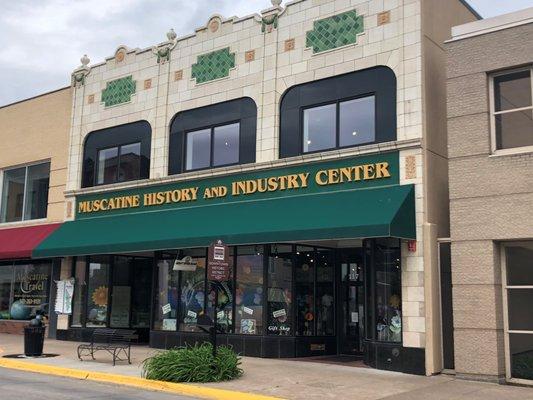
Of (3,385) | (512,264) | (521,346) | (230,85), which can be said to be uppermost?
(230,85)

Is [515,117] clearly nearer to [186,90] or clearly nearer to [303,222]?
[303,222]

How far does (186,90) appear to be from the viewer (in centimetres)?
1977

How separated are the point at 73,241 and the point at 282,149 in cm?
766

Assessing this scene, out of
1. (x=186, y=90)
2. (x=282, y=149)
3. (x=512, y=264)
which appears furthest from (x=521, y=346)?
(x=186, y=90)

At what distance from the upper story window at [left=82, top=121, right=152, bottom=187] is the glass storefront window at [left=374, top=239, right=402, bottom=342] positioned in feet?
28.3

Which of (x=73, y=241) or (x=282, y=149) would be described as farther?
(x=73, y=241)

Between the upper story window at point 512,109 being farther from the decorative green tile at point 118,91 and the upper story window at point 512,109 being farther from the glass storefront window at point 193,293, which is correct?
the decorative green tile at point 118,91

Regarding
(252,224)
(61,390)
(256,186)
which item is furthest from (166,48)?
(61,390)

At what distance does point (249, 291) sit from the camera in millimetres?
17359

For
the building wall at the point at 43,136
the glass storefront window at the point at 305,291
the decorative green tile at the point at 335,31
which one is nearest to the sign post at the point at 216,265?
the glass storefront window at the point at 305,291

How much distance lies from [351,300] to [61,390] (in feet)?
28.6

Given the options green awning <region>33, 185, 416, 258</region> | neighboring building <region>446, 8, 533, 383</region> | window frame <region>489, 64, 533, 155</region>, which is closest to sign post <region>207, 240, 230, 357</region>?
green awning <region>33, 185, 416, 258</region>

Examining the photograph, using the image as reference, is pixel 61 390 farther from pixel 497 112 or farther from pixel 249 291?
pixel 497 112

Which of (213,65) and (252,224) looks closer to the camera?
(252,224)
